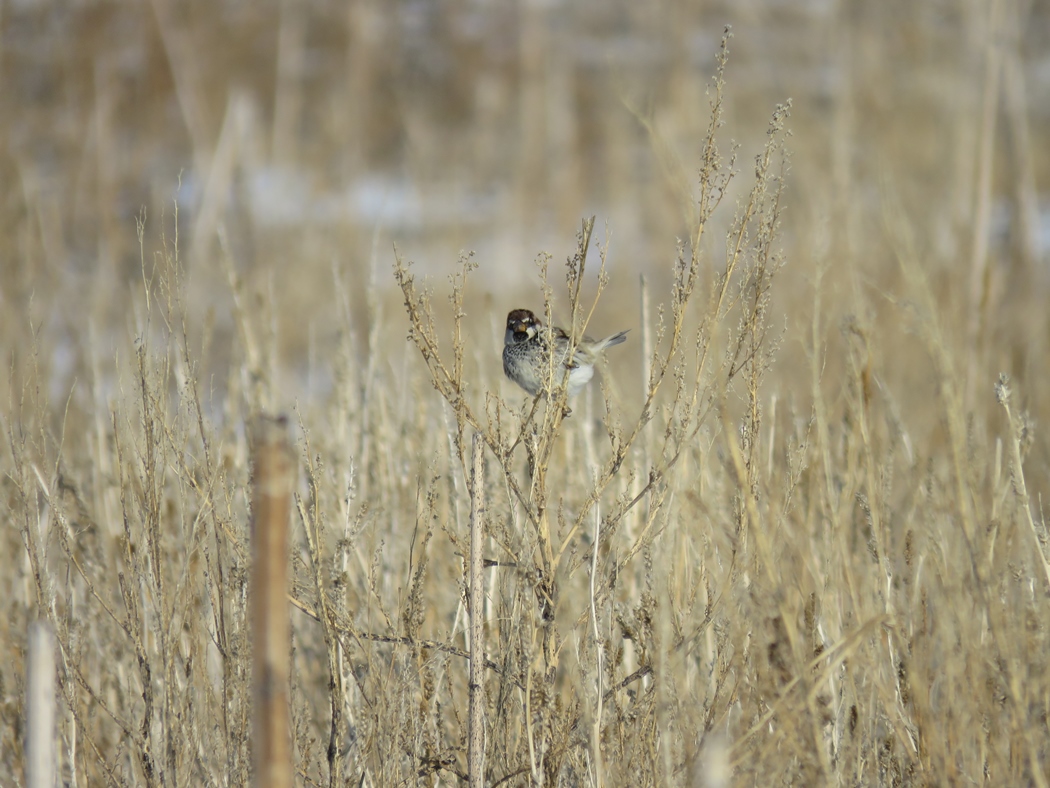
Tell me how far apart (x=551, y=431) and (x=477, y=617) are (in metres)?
0.38

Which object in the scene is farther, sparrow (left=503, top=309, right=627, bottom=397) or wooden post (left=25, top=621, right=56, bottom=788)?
sparrow (left=503, top=309, right=627, bottom=397)

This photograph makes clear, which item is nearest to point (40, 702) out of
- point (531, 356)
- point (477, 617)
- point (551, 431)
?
point (477, 617)

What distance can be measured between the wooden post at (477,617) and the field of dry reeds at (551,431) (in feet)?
0.11

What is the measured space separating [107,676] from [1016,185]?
5.59m

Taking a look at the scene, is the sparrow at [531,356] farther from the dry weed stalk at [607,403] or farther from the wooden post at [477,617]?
the wooden post at [477,617]

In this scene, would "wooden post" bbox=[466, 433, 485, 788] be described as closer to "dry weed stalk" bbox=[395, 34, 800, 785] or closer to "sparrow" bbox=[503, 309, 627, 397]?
"dry weed stalk" bbox=[395, 34, 800, 785]

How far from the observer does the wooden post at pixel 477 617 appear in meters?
1.54

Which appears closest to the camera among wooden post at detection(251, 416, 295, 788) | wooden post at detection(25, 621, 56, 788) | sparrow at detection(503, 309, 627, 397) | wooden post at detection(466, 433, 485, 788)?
wooden post at detection(251, 416, 295, 788)

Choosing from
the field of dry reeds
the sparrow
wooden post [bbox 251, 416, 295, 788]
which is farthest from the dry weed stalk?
the sparrow

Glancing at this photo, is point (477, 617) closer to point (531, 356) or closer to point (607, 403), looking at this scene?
point (607, 403)

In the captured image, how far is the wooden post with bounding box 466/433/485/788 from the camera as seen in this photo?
154 centimetres

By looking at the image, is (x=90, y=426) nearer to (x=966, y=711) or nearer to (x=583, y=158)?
(x=966, y=711)

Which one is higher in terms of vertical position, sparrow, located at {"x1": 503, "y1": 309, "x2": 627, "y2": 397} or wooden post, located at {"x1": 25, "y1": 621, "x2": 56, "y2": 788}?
sparrow, located at {"x1": 503, "y1": 309, "x2": 627, "y2": 397}

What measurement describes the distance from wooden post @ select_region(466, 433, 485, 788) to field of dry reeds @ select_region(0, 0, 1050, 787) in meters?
0.03
